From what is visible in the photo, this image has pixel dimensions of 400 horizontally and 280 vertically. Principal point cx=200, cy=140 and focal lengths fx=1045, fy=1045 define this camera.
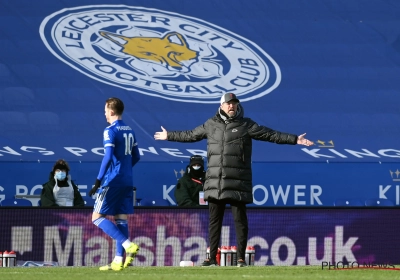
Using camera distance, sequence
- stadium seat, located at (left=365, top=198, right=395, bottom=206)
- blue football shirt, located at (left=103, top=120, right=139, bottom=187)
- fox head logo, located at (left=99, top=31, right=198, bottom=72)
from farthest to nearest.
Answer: fox head logo, located at (left=99, top=31, right=198, bottom=72) < stadium seat, located at (left=365, top=198, right=395, bottom=206) < blue football shirt, located at (left=103, top=120, right=139, bottom=187)

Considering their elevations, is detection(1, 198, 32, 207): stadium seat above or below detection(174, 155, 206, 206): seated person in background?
below

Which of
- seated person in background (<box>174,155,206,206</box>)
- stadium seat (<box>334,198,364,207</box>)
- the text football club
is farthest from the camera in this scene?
the text football club

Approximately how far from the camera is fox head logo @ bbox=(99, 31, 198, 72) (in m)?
19.9

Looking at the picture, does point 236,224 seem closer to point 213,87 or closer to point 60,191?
point 60,191

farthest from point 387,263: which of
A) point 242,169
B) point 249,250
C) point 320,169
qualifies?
point 320,169

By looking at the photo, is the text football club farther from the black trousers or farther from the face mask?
the black trousers

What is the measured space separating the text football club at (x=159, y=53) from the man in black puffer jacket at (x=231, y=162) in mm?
8574

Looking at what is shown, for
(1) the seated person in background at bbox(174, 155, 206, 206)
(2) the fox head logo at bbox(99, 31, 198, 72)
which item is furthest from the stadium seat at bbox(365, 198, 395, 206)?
(2) the fox head logo at bbox(99, 31, 198, 72)

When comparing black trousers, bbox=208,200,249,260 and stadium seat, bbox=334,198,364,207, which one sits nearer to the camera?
black trousers, bbox=208,200,249,260

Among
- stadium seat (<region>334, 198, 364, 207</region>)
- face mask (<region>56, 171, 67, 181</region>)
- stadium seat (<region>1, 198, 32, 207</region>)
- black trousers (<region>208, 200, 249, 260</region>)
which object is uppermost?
face mask (<region>56, 171, 67, 181</region>)

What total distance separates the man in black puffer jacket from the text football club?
8574 millimetres

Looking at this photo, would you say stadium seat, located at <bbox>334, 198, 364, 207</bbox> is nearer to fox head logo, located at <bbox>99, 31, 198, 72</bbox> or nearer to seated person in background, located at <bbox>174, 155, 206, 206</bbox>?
seated person in background, located at <bbox>174, 155, 206, 206</bbox>

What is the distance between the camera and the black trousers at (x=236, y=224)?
10555 millimetres

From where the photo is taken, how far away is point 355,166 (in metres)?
17.8
